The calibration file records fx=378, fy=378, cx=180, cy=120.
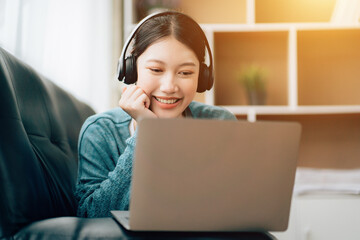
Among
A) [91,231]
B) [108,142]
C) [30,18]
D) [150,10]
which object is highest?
[150,10]

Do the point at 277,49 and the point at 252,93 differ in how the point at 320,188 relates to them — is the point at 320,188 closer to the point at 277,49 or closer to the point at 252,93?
the point at 252,93

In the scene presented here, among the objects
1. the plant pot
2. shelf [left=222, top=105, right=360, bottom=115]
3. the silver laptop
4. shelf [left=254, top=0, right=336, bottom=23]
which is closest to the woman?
the silver laptop

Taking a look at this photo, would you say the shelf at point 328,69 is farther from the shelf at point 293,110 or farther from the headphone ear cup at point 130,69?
the headphone ear cup at point 130,69

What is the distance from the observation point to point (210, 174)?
57cm

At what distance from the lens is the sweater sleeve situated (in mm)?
822

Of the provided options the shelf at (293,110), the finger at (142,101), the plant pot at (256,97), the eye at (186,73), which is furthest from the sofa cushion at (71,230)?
the plant pot at (256,97)

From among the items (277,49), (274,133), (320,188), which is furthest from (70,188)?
(277,49)

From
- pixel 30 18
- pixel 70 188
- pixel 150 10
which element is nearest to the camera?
pixel 70 188

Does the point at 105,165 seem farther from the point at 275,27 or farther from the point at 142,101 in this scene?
the point at 275,27

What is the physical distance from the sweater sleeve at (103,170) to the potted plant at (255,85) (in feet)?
4.06

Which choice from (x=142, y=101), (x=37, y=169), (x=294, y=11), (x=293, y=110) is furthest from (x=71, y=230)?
(x=294, y=11)

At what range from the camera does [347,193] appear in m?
1.78

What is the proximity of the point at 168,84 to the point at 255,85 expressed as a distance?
129cm

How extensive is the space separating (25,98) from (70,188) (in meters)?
0.30
